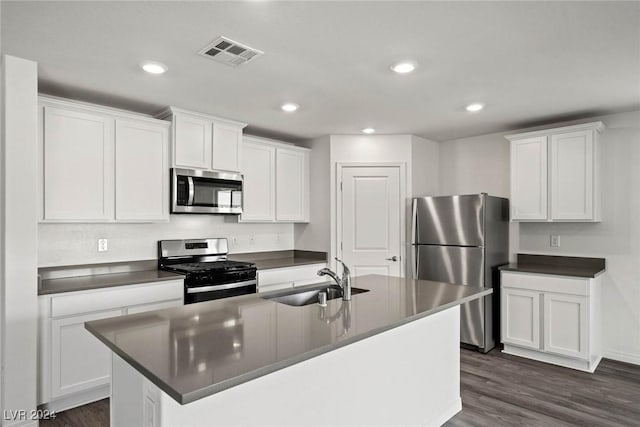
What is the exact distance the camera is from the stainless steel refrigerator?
4.04 metres

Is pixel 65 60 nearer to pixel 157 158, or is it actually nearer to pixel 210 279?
pixel 157 158

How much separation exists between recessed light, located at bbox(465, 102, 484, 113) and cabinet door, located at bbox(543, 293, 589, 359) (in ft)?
6.21

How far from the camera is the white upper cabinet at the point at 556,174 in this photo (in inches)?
145

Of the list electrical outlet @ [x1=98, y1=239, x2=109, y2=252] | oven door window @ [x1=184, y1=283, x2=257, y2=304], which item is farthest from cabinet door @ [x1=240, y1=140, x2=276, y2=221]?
electrical outlet @ [x1=98, y1=239, x2=109, y2=252]

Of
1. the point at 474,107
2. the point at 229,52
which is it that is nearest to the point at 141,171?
the point at 229,52

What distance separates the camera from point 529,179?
159 inches

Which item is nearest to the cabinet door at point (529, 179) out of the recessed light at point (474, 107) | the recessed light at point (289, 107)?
the recessed light at point (474, 107)

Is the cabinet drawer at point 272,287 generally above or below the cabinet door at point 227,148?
below

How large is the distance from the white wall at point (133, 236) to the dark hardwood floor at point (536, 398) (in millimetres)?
1203

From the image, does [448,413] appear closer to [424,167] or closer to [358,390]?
[358,390]

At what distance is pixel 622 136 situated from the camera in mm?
3793

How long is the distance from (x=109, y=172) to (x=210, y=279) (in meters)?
1.23

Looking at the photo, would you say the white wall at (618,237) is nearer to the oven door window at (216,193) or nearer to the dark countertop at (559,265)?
the dark countertop at (559,265)

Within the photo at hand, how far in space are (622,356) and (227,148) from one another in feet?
14.5
